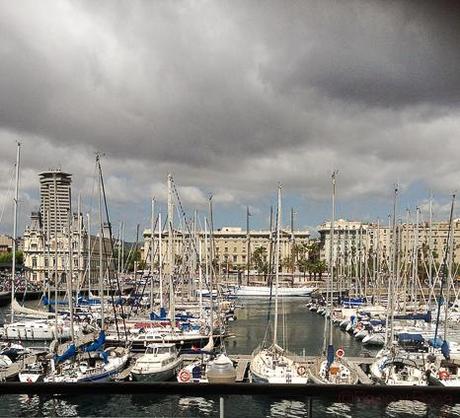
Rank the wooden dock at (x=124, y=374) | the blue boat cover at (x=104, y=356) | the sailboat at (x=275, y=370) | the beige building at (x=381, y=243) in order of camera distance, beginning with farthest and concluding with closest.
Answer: the beige building at (x=381, y=243) < the blue boat cover at (x=104, y=356) < the wooden dock at (x=124, y=374) < the sailboat at (x=275, y=370)

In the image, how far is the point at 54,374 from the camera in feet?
36.9

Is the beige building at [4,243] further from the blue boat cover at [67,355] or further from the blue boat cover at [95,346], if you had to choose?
the blue boat cover at [67,355]

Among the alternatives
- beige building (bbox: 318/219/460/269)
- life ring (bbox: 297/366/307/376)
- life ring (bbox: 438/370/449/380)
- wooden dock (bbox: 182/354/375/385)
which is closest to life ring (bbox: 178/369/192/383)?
wooden dock (bbox: 182/354/375/385)

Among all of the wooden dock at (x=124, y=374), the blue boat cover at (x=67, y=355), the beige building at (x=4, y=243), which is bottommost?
the wooden dock at (x=124, y=374)

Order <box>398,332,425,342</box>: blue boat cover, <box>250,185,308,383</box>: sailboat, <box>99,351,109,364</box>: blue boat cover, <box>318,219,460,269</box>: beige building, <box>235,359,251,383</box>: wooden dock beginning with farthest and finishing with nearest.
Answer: <box>318,219,460,269</box>: beige building < <box>398,332,425,342</box>: blue boat cover < <box>235,359,251,383</box>: wooden dock < <box>99,351,109,364</box>: blue boat cover < <box>250,185,308,383</box>: sailboat

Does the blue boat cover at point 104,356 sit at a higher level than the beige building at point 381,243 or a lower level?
lower

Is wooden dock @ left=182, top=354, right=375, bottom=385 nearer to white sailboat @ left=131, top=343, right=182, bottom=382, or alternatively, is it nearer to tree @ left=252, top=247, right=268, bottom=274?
white sailboat @ left=131, top=343, right=182, bottom=382

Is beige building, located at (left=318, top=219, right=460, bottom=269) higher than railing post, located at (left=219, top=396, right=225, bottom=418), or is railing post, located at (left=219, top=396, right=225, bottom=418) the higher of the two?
beige building, located at (left=318, top=219, right=460, bottom=269)

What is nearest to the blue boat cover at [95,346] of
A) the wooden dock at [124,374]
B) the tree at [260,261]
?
the wooden dock at [124,374]

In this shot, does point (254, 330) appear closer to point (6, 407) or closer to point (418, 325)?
point (418, 325)

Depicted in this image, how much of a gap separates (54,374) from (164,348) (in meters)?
2.94

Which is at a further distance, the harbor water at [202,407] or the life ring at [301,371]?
the life ring at [301,371]

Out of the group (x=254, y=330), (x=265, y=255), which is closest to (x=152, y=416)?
(x=254, y=330)

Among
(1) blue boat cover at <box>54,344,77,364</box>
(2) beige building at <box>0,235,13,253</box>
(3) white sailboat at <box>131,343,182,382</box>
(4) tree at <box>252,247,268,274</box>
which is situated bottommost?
(3) white sailboat at <box>131,343,182,382</box>
